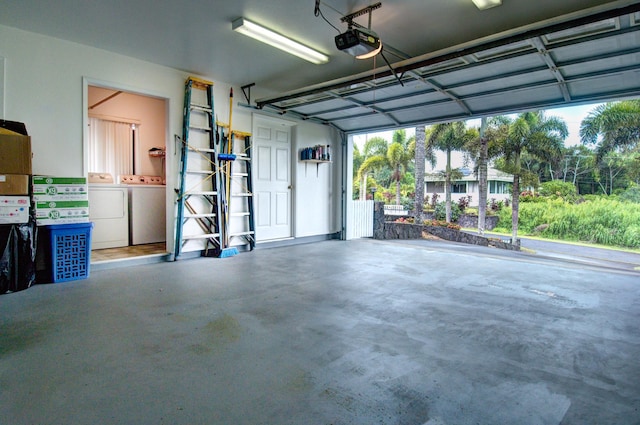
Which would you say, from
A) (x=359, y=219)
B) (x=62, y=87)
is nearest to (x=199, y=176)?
(x=62, y=87)

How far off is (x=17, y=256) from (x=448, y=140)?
14483 millimetres

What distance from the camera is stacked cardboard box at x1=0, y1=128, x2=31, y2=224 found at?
3.80 m

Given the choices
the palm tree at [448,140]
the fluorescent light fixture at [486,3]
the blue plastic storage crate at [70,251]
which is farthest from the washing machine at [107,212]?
the palm tree at [448,140]

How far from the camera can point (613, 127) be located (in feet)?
37.5

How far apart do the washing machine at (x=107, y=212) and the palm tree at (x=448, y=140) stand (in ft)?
40.9

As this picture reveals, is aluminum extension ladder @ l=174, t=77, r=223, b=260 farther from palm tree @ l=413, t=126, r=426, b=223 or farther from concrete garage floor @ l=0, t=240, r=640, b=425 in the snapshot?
palm tree @ l=413, t=126, r=426, b=223

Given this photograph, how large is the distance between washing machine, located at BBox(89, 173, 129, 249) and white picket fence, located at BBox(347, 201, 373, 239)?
16.5 feet

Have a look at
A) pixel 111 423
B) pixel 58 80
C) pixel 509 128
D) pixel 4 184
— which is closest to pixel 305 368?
pixel 111 423

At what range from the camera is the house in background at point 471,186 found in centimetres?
1417

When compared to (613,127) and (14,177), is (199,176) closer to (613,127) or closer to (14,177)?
(14,177)

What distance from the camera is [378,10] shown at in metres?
3.75

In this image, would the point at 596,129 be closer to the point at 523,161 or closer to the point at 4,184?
the point at 523,161

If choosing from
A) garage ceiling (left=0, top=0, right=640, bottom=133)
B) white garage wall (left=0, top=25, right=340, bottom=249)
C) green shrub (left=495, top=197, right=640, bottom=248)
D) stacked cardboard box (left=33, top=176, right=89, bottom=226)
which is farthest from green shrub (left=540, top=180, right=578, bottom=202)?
stacked cardboard box (left=33, top=176, right=89, bottom=226)

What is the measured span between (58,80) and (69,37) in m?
0.59
